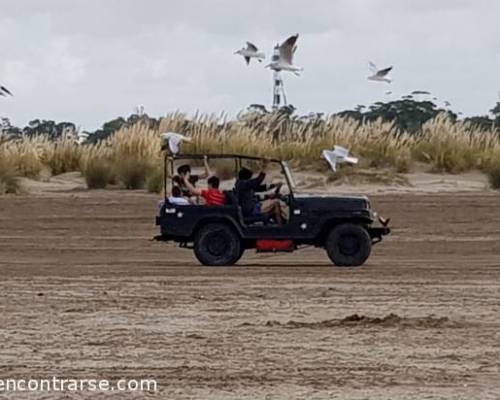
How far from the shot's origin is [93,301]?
1778 cm

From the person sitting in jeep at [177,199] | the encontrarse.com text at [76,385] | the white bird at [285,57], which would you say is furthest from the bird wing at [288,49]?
the encontrarse.com text at [76,385]

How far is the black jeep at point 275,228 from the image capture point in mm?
24141

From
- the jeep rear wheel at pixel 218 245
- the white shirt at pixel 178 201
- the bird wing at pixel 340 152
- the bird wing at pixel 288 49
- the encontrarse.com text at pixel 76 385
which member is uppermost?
the bird wing at pixel 288 49

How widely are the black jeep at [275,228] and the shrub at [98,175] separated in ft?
51.6

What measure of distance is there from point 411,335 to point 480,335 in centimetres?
61

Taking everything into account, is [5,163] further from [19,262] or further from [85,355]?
[85,355]

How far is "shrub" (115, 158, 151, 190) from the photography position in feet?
130

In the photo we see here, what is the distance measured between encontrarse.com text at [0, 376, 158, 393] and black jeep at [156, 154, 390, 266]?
39.4 ft

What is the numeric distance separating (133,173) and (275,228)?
16.1 metres

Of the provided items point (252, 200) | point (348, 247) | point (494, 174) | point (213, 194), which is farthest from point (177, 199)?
point (494, 174)

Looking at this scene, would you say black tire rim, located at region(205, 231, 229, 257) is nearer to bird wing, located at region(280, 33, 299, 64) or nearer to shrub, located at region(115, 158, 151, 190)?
bird wing, located at region(280, 33, 299, 64)

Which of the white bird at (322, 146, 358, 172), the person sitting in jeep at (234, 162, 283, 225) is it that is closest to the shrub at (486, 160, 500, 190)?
the white bird at (322, 146, 358, 172)

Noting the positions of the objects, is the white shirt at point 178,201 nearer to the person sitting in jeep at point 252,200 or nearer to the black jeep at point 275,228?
the black jeep at point 275,228

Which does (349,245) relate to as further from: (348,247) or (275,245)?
(275,245)
